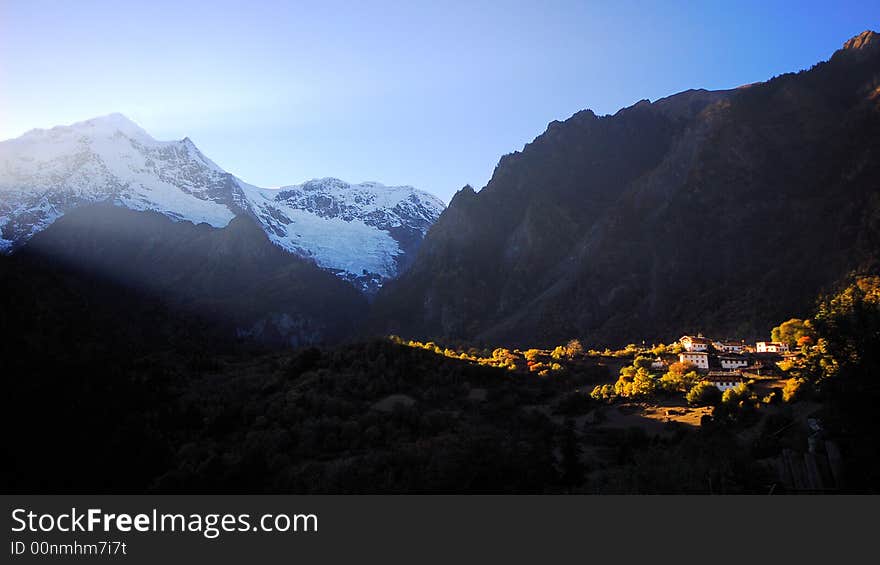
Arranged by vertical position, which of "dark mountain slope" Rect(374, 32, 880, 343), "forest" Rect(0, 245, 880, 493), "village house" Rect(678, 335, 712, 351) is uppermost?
"dark mountain slope" Rect(374, 32, 880, 343)

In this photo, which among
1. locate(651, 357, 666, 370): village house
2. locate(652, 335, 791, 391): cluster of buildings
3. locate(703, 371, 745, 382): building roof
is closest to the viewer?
locate(703, 371, 745, 382): building roof

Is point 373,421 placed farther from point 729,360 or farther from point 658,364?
point 729,360

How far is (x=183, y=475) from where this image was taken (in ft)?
95.8

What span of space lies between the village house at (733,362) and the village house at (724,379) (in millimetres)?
7385

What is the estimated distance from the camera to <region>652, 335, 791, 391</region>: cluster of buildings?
67.2 m

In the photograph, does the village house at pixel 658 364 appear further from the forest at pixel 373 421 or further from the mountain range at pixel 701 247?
the mountain range at pixel 701 247

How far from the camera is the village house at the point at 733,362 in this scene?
76631 mm

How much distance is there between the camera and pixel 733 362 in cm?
7750

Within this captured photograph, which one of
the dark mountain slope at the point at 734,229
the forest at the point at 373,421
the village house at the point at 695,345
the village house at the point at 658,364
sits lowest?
the forest at the point at 373,421

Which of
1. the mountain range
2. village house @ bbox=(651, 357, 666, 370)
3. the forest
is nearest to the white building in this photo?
village house @ bbox=(651, 357, 666, 370)

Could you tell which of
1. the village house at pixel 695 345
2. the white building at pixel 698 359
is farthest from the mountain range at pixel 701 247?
the white building at pixel 698 359

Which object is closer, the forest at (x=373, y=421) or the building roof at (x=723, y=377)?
the forest at (x=373, y=421)

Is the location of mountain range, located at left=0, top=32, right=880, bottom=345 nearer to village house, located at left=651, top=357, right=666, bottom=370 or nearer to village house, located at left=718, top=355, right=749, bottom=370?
village house, located at left=651, top=357, right=666, bottom=370

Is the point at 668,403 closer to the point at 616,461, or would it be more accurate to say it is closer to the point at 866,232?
the point at 616,461
